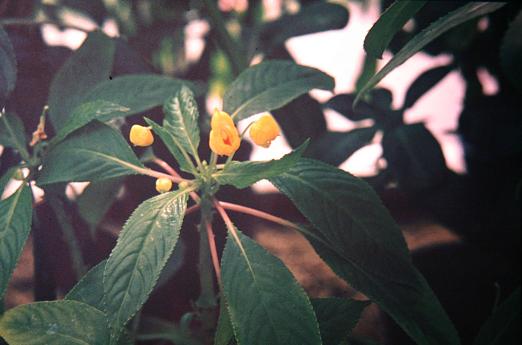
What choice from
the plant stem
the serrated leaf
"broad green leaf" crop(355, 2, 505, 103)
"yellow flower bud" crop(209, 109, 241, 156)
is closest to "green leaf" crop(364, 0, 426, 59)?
"broad green leaf" crop(355, 2, 505, 103)

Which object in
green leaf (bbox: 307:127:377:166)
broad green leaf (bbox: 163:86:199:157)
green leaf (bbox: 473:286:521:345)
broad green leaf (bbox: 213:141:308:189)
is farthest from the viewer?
green leaf (bbox: 307:127:377:166)

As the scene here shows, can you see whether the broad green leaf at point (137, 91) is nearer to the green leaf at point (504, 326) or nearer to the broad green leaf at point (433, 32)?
the broad green leaf at point (433, 32)

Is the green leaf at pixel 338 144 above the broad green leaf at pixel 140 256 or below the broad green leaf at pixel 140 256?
below

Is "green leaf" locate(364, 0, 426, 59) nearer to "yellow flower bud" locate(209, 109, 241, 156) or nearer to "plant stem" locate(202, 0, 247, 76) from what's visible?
"yellow flower bud" locate(209, 109, 241, 156)

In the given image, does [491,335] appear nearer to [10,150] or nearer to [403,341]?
[403,341]

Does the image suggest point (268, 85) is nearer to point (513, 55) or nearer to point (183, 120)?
point (183, 120)

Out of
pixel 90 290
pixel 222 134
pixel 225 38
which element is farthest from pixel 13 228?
pixel 225 38

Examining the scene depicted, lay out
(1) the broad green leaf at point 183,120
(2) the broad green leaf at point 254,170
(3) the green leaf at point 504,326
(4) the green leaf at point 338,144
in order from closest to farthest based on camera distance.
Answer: (2) the broad green leaf at point 254,170 < (1) the broad green leaf at point 183,120 < (3) the green leaf at point 504,326 < (4) the green leaf at point 338,144

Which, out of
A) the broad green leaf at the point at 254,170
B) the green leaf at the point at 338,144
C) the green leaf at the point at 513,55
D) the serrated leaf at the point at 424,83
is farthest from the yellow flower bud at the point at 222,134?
the serrated leaf at the point at 424,83
